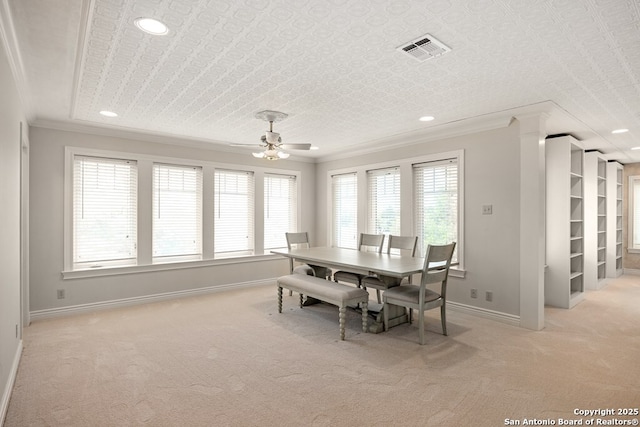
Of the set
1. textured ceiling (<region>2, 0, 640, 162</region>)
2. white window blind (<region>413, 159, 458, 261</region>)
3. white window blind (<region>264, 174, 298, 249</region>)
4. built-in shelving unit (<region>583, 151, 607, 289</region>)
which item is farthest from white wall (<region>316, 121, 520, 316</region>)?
white window blind (<region>264, 174, 298, 249</region>)

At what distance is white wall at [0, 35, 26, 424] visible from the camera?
2.26 metres

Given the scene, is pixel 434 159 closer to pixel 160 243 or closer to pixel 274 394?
pixel 274 394

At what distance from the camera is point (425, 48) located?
2.40 metres

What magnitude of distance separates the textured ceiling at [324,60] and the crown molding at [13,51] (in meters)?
0.04

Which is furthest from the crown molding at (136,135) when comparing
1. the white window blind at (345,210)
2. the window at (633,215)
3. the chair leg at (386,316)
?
the window at (633,215)

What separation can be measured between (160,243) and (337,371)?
3.60 metres

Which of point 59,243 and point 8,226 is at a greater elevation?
point 8,226

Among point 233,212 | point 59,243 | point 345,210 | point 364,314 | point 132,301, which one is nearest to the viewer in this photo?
point 364,314

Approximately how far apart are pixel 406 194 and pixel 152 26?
159 inches

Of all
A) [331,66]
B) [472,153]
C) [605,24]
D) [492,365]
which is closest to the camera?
[605,24]

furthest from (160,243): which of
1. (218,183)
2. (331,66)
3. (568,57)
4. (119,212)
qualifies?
(568,57)


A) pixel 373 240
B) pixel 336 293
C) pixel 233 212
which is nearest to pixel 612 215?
pixel 373 240

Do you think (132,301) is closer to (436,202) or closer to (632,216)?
(436,202)

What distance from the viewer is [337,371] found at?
2857 millimetres
